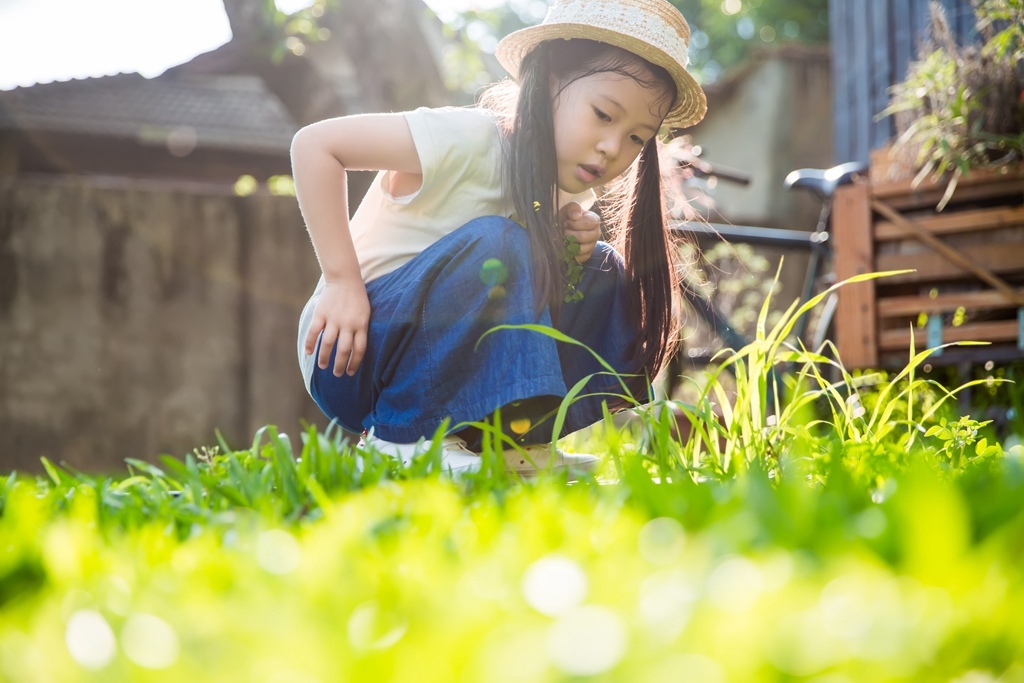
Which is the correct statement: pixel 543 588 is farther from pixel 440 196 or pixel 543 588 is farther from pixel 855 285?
pixel 855 285

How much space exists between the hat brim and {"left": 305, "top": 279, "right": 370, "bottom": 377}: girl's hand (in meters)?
0.70

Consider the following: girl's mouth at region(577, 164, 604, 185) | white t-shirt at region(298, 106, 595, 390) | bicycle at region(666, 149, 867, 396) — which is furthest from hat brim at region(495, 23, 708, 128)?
bicycle at region(666, 149, 867, 396)

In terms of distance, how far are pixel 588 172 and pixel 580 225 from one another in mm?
122

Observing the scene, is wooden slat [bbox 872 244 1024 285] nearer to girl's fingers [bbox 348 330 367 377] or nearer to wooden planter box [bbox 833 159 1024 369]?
wooden planter box [bbox 833 159 1024 369]

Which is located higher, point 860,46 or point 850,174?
point 860,46

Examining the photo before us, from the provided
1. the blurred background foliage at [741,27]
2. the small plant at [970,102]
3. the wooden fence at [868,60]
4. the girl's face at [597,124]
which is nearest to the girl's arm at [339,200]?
the girl's face at [597,124]

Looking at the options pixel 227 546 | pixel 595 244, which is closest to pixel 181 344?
pixel 595 244

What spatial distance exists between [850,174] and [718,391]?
6.18 ft

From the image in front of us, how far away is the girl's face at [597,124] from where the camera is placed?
2039mm

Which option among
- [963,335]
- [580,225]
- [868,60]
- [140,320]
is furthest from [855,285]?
[140,320]

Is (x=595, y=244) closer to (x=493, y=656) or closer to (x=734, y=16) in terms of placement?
(x=493, y=656)

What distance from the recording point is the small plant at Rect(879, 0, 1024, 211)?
106 inches

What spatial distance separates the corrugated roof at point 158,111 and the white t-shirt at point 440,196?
1001 cm

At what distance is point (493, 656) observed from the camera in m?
0.49
